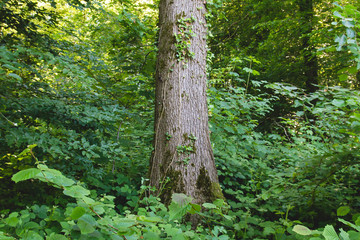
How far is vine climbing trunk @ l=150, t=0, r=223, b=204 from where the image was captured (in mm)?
2363

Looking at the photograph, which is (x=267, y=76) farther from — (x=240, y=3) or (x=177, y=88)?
(x=177, y=88)

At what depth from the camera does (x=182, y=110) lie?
2.55m

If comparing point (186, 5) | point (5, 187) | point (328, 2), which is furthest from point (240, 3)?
point (5, 187)

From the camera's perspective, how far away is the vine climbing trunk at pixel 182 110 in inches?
93.0

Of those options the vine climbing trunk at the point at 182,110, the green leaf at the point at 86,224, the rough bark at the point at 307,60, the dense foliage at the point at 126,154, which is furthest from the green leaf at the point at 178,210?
the rough bark at the point at 307,60

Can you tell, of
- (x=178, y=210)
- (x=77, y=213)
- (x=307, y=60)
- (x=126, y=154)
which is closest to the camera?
(x=77, y=213)

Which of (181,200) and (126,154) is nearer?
(181,200)

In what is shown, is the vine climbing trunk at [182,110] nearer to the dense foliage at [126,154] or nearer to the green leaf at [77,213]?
the dense foliage at [126,154]

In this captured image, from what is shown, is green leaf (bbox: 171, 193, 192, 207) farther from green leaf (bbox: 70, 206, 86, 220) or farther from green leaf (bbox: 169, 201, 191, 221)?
green leaf (bbox: 70, 206, 86, 220)

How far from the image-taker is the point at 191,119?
2.55m

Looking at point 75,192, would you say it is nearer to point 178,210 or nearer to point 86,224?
point 86,224

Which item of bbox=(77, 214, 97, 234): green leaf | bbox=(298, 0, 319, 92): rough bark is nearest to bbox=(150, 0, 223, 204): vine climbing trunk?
bbox=(77, 214, 97, 234): green leaf

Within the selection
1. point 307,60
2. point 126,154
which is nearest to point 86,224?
point 126,154

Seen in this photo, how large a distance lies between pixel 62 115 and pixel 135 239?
231 centimetres
